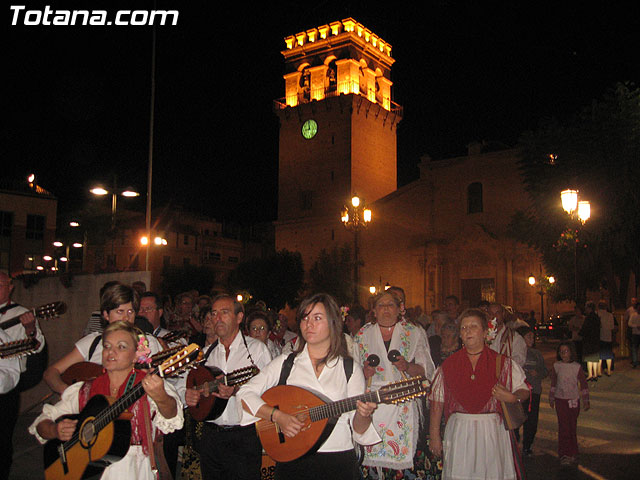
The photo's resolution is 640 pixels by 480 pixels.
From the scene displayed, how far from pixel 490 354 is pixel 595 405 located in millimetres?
9256

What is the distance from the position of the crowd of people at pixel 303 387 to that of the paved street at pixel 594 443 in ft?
7.93

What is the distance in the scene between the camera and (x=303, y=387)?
3871 millimetres

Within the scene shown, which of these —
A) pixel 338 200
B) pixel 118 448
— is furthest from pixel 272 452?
pixel 338 200

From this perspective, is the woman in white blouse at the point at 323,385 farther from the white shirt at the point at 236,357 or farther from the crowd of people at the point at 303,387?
the white shirt at the point at 236,357

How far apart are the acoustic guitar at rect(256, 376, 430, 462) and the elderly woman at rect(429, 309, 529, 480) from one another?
3.88ft

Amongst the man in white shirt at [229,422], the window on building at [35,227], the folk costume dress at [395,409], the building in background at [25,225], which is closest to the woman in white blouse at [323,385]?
the man in white shirt at [229,422]

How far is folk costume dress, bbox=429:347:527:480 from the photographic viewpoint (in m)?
4.52

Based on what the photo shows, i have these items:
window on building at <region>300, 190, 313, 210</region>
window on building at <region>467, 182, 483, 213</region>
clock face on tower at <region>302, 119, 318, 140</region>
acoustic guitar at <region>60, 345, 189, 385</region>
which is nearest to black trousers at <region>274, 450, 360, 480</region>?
acoustic guitar at <region>60, 345, 189, 385</region>

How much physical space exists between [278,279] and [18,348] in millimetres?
42068

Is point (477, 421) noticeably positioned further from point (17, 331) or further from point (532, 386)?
point (532, 386)

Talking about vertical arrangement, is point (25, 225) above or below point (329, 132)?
below

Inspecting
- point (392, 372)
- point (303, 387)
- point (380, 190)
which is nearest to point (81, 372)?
point (303, 387)

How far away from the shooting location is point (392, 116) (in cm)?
5125

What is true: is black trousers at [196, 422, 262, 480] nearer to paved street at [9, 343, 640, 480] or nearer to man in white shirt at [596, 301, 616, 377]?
paved street at [9, 343, 640, 480]
